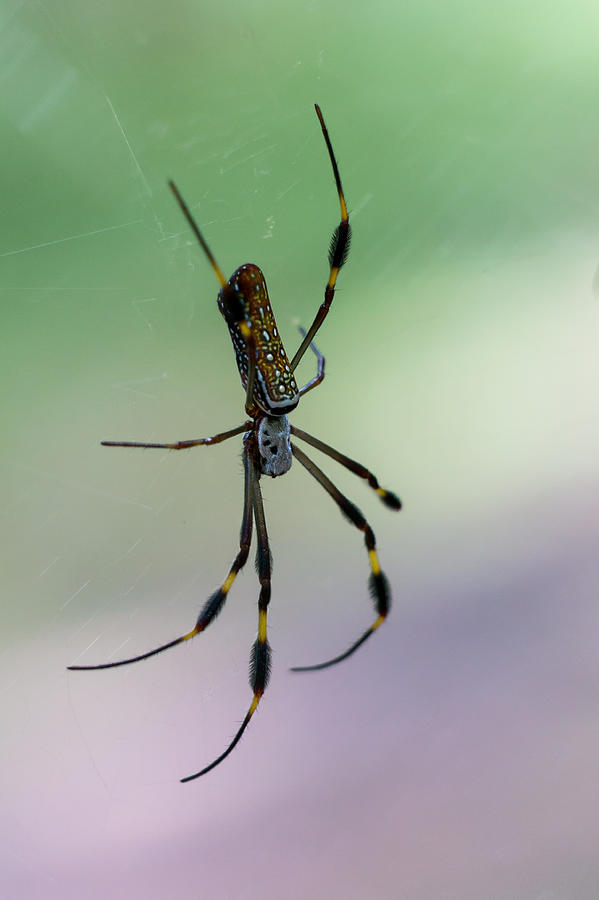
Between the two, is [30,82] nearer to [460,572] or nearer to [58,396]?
[58,396]

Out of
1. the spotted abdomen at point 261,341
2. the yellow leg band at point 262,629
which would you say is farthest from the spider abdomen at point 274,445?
the yellow leg band at point 262,629

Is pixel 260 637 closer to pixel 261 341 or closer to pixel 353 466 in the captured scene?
pixel 353 466

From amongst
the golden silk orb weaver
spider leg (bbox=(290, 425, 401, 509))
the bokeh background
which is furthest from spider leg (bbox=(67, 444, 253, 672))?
the bokeh background

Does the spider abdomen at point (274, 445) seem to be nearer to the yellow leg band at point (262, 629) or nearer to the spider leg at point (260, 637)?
the spider leg at point (260, 637)

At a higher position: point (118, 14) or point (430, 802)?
point (118, 14)

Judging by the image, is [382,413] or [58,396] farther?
[382,413]

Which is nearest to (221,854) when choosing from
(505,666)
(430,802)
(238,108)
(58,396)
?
(430,802)

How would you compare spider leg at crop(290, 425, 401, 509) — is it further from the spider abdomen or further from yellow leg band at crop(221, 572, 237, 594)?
yellow leg band at crop(221, 572, 237, 594)
